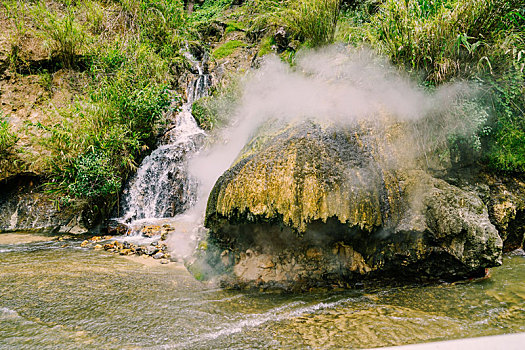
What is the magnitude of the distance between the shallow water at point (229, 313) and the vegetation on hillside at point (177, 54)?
1.80m

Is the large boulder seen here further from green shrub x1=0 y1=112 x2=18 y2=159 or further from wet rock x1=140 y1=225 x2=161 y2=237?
green shrub x1=0 y1=112 x2=18 y2=159

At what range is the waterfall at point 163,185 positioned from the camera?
5699 millimetres

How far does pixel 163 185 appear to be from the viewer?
5.87 metres

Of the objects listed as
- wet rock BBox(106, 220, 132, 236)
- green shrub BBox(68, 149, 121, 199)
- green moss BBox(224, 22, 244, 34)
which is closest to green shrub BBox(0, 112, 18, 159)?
green shrub BBox(68, 149, 121, 199)

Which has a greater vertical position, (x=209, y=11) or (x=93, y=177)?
(x=209, y=11)

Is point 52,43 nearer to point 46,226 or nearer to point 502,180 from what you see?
point 46,226

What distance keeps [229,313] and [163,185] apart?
4221mm

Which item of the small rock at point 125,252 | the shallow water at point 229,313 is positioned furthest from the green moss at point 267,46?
the shallow water at point 229,313

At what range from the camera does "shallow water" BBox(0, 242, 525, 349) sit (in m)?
1.75

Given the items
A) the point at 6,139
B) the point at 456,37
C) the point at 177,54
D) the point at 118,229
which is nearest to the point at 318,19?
the point at 456,37

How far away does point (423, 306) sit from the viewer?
7.13 feet

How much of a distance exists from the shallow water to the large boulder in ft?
0.69

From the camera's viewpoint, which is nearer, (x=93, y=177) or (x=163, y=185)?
(x=93, y=177)

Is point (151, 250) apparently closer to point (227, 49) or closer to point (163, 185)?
point (163, 185)
